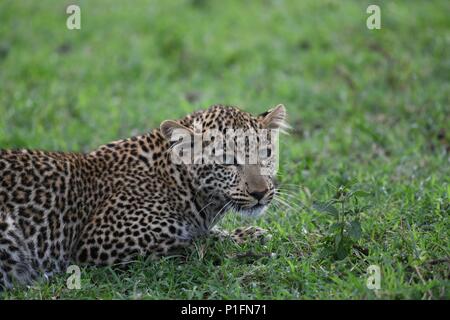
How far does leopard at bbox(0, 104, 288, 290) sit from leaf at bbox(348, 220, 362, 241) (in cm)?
93

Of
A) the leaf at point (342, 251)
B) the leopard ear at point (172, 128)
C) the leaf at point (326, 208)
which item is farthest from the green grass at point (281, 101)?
the leopard ear at point (172, 128)

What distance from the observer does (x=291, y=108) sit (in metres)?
12.9

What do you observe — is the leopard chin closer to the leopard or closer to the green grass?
the leopard

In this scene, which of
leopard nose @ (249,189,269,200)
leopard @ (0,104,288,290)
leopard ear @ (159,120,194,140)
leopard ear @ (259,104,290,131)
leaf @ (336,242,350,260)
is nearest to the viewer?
leaf @ (336,242,350,260)

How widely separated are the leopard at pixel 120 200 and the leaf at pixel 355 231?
93 cm

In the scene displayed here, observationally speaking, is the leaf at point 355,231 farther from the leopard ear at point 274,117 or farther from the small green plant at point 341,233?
the leopard ear at point 274,117

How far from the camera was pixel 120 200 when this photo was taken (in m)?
7.81

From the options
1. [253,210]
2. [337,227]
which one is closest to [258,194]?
[253,210]

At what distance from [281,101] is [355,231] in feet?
20.7

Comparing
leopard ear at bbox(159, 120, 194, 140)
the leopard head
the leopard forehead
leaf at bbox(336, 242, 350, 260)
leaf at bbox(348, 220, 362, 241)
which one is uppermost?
the leopard forehead

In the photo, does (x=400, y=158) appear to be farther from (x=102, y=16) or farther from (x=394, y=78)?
(x=102, y=16)

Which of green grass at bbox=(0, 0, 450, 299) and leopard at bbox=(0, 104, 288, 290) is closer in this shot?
green grass at bbox=(0, 0, 450, 299)

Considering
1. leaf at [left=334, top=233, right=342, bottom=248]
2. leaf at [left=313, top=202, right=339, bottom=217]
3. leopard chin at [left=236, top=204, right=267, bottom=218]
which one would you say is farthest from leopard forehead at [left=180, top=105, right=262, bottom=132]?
leaf at [left=334, top=233, right=342, bottom=248]

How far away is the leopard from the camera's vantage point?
291 inches
